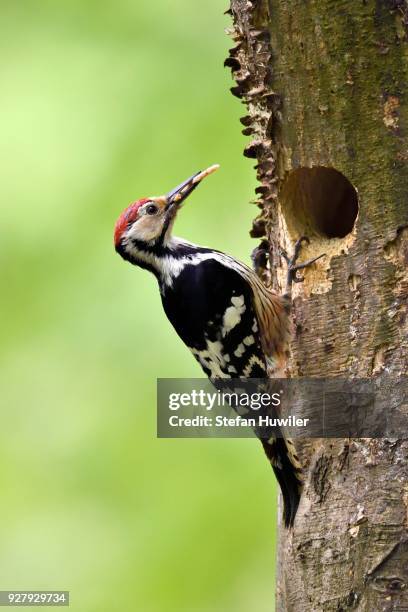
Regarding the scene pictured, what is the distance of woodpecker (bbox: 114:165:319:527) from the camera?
4801mm

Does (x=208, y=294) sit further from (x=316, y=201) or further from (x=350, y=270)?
(x=350, y=270)

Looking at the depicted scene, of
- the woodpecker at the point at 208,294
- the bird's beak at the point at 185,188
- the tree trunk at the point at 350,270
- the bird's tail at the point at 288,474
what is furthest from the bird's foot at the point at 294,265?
the bird's tail at the point at 288,474

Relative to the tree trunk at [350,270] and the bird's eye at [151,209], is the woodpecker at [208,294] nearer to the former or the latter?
the bird's eye at [151,209]

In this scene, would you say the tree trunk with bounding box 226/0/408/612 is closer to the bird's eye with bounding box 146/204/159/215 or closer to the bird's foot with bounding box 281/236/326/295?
the bird's foot with bounding box 281/236/326/295

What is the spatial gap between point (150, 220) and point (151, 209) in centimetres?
6

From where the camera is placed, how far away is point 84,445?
574 centimetres

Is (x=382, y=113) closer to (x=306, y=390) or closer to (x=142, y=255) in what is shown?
(x=306, y=390)

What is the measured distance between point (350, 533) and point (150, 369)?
1.86 meters

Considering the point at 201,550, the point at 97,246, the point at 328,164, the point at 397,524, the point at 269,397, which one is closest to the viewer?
the point at 397,524

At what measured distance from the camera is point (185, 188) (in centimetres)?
524

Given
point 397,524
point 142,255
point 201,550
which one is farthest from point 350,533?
point 142,255

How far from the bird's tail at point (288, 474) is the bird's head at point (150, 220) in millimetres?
1478

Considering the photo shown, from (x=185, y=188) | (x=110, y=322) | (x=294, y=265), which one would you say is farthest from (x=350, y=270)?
(x=110, y=322)

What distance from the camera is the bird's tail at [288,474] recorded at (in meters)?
4.26
